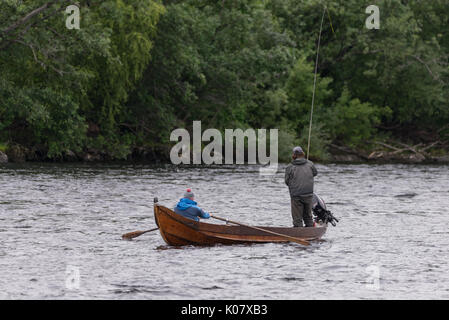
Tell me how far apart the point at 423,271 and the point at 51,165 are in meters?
29.0

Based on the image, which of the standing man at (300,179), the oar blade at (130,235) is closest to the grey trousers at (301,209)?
the standing man at (300,179)

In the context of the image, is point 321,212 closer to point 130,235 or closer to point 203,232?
point 203,232

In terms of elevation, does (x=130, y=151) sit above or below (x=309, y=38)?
below

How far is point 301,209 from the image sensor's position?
19422 mm

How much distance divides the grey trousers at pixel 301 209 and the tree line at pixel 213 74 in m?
23.6

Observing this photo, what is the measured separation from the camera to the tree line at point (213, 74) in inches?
1679

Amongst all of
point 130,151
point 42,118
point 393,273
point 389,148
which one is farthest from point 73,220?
point 389,148

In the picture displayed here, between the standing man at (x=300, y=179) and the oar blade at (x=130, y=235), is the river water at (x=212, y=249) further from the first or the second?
the standing man at (x=300, y=179)

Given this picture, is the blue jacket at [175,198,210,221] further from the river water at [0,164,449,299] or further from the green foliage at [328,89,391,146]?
the green foliage at [328,89,391,146]

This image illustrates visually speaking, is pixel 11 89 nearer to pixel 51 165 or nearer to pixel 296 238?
pixel 51 165

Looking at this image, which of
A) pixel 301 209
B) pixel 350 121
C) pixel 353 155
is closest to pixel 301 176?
pixel 301 209

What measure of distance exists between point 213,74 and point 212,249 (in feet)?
112

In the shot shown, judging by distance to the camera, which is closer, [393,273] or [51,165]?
[393,273]
